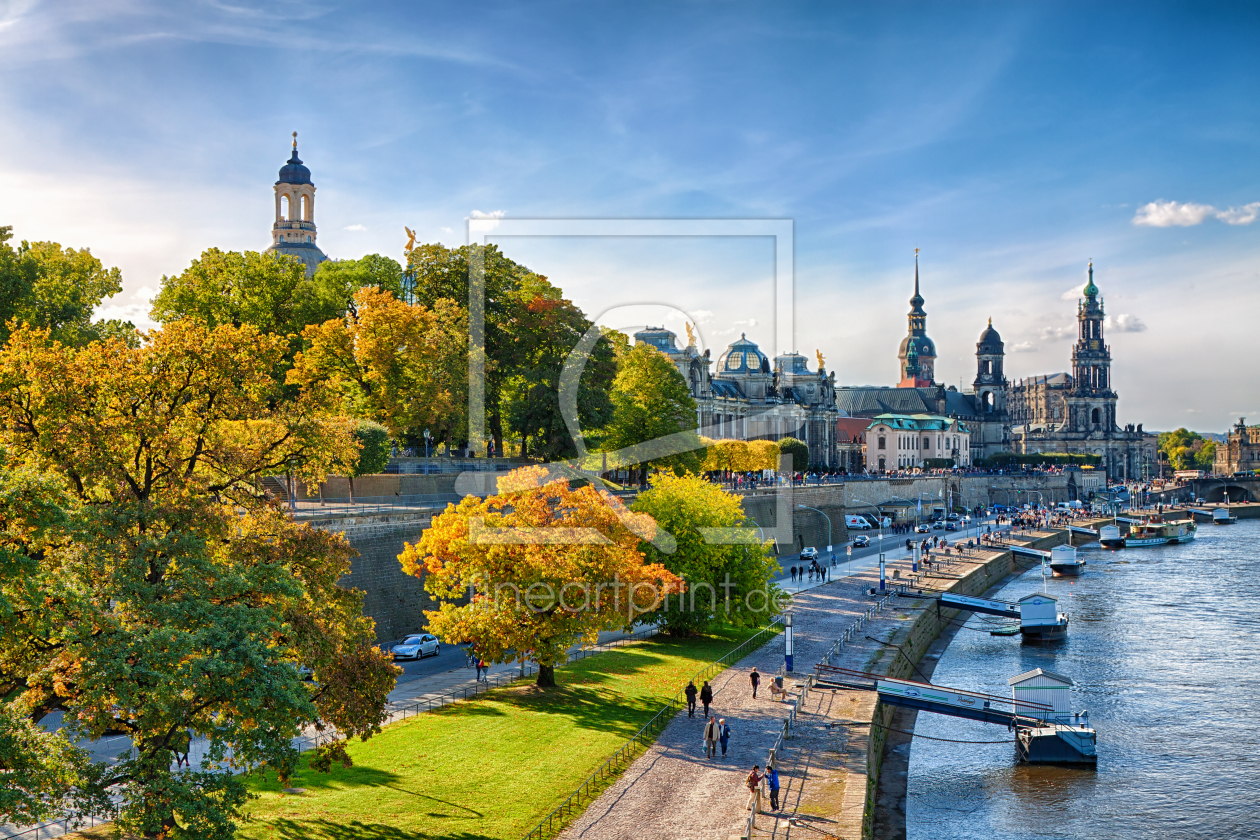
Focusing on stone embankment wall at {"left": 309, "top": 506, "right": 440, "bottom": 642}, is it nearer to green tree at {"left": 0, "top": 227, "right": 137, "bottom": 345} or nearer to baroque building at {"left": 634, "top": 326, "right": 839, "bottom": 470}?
green tree at {"left": 0, "top": 227, "right": 137, "bottom": 345}

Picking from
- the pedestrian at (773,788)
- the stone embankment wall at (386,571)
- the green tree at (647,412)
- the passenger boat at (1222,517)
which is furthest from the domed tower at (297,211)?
the passenger boat at (1222,517)

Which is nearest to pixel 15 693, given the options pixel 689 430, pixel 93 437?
pixel 93 437

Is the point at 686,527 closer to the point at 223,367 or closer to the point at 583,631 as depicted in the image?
the point at 583,631

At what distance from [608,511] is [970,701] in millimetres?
15407

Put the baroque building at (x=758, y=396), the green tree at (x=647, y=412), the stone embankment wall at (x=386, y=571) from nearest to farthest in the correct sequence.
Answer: the stone embankment wall at (x=386, y=571) → the green tree at (x=647, y=412) → the baroque building at (x=758, y=396)

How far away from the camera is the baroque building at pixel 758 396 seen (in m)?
132

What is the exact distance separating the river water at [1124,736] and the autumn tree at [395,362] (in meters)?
27.8

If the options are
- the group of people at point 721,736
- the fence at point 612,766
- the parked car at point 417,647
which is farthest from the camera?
the parked car at point 417,647

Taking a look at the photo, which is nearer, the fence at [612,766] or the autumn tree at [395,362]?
the fence at [612,766]

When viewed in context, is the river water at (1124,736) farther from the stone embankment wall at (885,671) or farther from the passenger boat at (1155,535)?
the passenger boat at (1155,535)

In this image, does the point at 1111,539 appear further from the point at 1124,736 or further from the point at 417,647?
the point at 417,647

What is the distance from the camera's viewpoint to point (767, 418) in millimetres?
145125

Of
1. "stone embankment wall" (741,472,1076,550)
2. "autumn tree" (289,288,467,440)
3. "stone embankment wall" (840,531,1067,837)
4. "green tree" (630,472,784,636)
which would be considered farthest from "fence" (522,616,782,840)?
"stone embankment wall" (741,472,1076,550)

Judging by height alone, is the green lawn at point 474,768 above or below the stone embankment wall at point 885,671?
above
